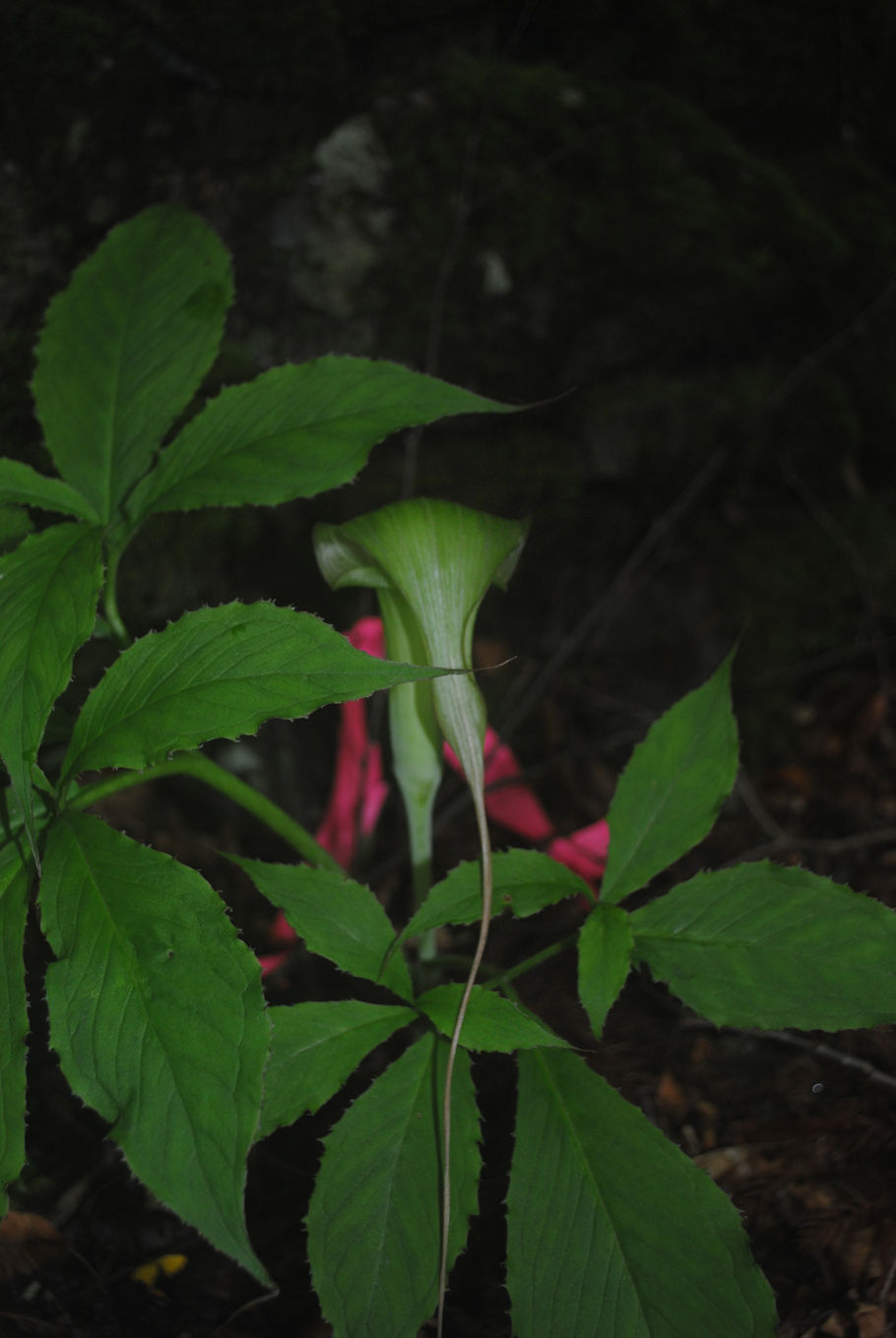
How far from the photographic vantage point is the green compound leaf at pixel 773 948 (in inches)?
25.6

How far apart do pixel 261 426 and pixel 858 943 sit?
2.12 feet

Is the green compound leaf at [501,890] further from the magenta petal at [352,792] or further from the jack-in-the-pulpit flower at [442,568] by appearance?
the magenta petal at [352,792]

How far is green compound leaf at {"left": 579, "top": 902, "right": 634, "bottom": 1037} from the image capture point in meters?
0.68

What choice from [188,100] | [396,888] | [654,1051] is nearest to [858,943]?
[654,1051]

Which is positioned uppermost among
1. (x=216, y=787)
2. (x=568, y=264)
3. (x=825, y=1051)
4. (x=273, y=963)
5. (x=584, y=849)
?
(x=568, y=264)

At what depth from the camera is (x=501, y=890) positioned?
2.41 feet

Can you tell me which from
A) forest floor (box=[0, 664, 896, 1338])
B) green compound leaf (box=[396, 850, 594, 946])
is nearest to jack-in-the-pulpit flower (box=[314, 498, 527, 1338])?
green compound leaf (box=[396, 850, 594, 946])

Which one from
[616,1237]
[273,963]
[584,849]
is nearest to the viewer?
[616,1237]

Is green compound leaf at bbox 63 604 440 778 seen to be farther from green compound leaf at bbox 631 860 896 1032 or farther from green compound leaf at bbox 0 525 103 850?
green compound leaf at bbox 631 860 896 1032

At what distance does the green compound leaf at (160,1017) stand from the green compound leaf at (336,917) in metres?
0.11

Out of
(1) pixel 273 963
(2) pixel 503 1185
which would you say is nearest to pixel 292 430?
(1) pixel 273 963

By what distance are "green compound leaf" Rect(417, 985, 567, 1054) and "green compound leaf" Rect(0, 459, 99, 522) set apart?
1.68 feet

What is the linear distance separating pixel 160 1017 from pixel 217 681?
21 centimetres

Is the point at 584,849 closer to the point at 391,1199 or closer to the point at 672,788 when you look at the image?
the point at 672,788
